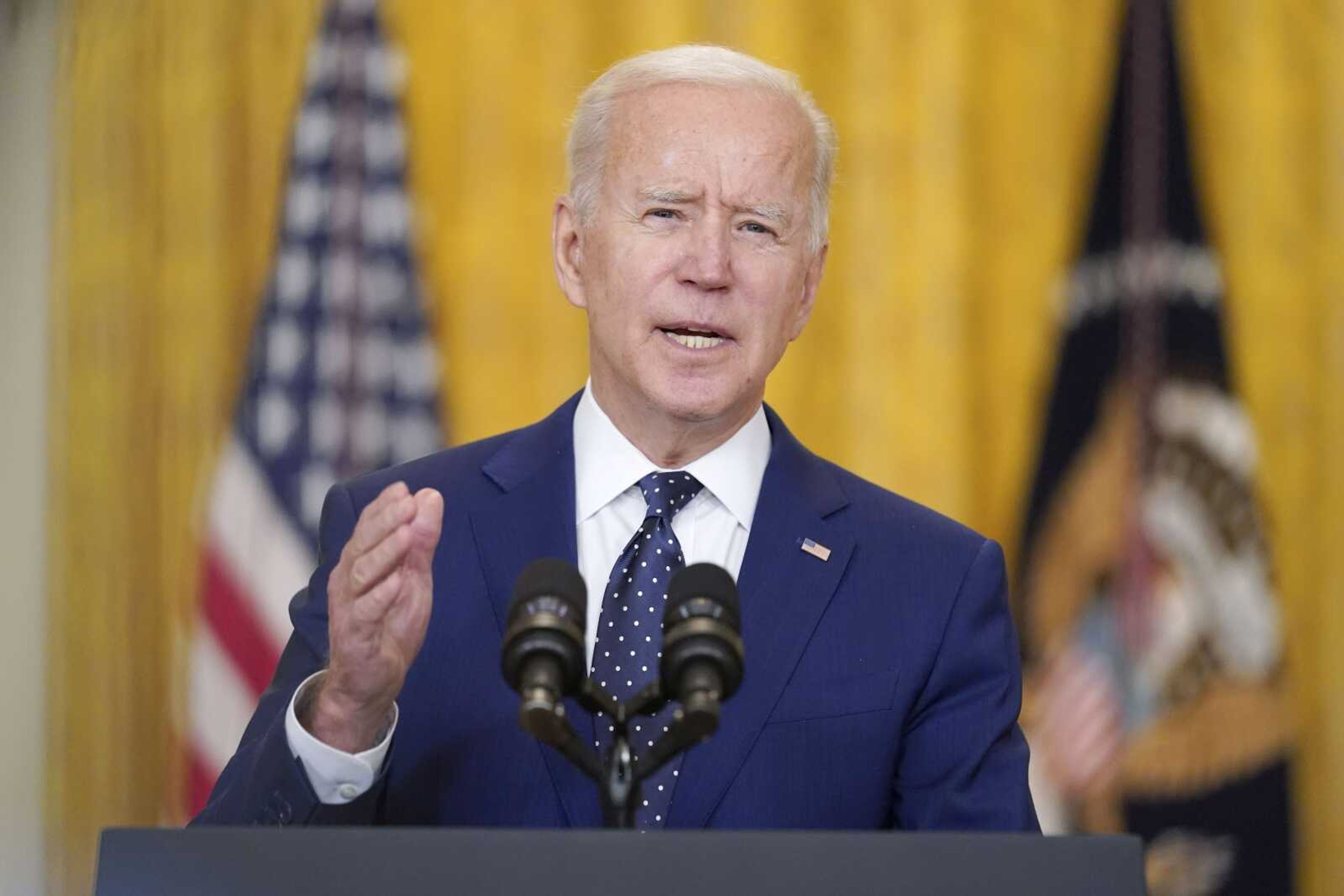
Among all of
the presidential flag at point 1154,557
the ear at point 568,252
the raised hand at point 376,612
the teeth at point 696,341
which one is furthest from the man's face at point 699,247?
the presidential flag at point 1154,557

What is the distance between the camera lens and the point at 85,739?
12.8 ft

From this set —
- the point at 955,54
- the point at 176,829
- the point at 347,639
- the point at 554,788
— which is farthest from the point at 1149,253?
the point at 176,829

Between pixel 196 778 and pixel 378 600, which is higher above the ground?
pixel 378 600

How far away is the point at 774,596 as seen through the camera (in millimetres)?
1970

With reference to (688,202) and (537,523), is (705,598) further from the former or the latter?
(688,202)

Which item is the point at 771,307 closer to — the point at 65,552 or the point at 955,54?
the point at 955,54

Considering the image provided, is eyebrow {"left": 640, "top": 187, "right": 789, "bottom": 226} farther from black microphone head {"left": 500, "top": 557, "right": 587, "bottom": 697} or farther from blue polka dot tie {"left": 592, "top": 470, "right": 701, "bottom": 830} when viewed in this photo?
black microphone head {"left": 500, "top": 557, "right": 587, "bottom": 697}

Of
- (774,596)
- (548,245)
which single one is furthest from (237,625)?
(774,596)

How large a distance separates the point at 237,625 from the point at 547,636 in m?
2.83

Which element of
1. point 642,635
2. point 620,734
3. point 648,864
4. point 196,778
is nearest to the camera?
point 648,864

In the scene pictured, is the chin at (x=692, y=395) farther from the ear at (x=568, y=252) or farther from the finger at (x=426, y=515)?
the finger at (x=426, y=515)

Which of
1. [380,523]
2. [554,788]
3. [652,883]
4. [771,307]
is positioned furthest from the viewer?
[771,307]

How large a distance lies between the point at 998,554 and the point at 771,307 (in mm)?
427

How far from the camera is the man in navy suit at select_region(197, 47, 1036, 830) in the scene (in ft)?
6.11
